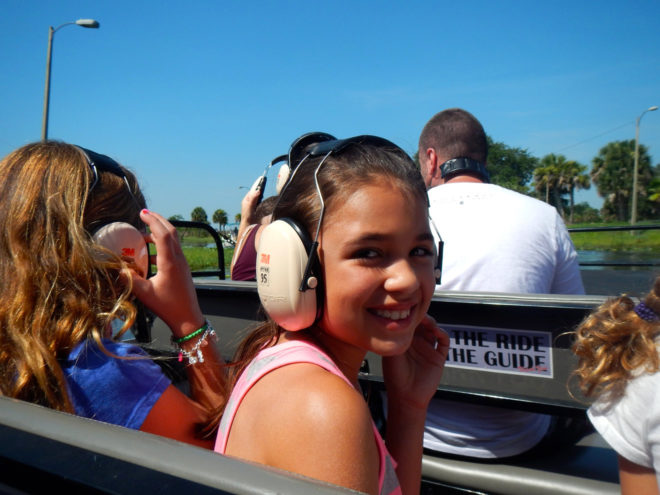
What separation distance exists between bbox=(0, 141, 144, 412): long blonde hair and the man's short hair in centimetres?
242

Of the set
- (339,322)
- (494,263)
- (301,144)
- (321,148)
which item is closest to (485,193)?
(494,263)

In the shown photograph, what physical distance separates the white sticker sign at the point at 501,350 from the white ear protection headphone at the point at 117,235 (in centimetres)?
127

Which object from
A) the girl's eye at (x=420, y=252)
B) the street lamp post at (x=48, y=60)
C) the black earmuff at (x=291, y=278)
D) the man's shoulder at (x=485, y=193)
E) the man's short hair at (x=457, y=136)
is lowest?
the black earmuff at (x=291, y=278)

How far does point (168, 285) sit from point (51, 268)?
1.33 feet

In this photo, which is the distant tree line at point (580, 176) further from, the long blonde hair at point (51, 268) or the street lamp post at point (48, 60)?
the long blonde hair at point (51, 268)

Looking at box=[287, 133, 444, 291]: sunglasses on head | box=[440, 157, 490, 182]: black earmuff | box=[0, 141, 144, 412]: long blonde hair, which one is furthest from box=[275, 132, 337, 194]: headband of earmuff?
box=[440, 157, 490, 182]: black earmuff

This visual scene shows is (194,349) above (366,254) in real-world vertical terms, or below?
below

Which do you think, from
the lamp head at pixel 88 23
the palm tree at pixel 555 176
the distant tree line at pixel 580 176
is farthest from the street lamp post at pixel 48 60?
the palm tree at pixel 555 176

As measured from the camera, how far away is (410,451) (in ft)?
4.92

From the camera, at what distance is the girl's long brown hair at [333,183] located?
1313 millimetres

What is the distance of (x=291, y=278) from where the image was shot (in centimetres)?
127

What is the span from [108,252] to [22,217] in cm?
25

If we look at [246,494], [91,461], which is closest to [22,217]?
[91,461]

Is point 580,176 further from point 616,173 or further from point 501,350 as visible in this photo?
point 501,350
